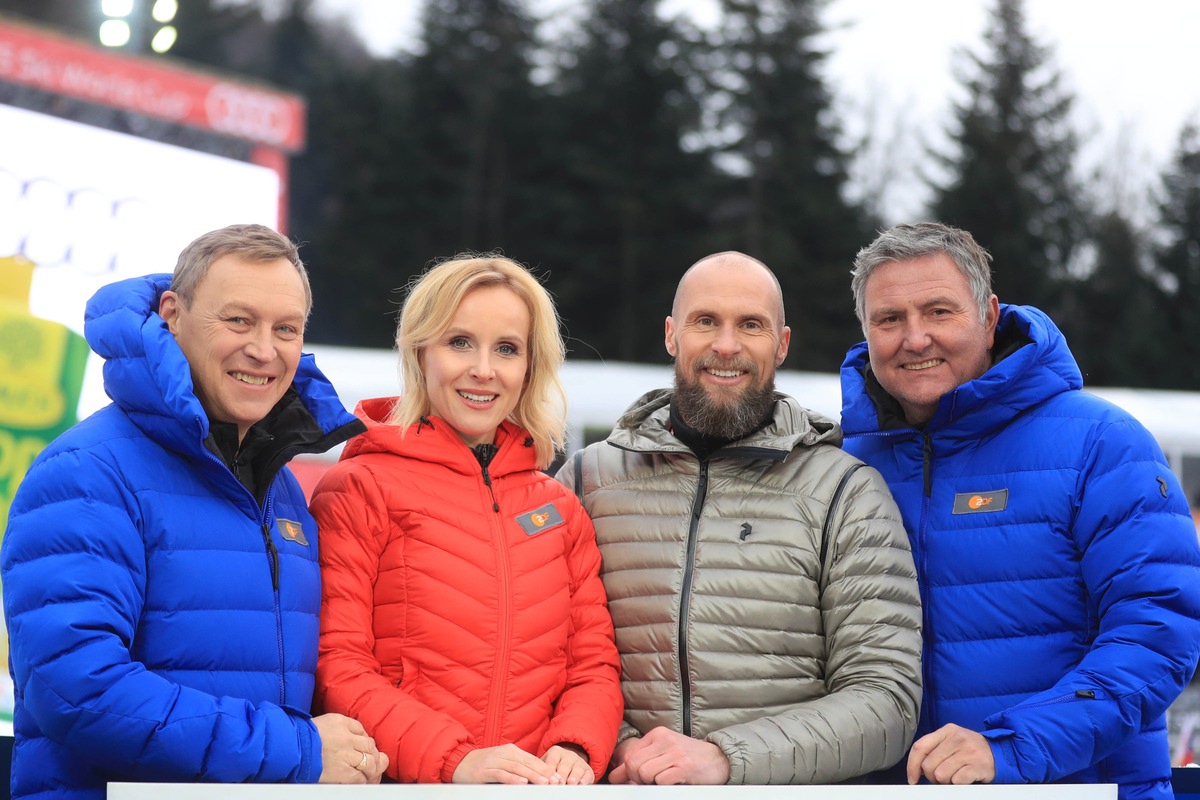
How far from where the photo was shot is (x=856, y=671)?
217 cm

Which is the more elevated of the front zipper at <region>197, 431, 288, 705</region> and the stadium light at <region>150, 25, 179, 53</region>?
the stadium light at <region>150, 25, 179, 53</region>

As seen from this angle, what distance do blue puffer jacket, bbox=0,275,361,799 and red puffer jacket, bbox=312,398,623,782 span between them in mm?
99

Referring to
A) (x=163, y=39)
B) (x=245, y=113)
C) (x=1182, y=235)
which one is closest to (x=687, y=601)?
(x=163, y=39)

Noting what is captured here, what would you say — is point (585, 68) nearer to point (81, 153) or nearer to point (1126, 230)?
point (1126, 230)

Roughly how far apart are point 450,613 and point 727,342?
855 mm

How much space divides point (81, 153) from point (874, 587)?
30.0 ft

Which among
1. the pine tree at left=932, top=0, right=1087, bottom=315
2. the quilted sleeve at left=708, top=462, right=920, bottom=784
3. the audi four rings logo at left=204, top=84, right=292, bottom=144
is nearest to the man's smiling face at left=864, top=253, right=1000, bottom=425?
the quilted sleeve at left=708, top=462, right=920, bottom=784

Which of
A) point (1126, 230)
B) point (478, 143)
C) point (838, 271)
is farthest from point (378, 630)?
point (1126, 230)

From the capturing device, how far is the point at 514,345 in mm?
2332

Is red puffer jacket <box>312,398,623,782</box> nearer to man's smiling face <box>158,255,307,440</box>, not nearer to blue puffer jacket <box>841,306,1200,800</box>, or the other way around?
Answer: man's smiling face <box>158,255,307,440</box>

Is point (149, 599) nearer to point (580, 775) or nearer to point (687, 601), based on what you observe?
point (580, 775)

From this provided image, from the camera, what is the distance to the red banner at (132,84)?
1054 centimetres

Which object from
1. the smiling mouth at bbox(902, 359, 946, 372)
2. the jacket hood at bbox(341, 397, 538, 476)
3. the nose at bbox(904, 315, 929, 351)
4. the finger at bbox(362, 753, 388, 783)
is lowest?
the finger at bbox(362, 753, 388, 783)

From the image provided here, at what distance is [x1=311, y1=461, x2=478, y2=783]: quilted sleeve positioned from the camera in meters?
1.96
